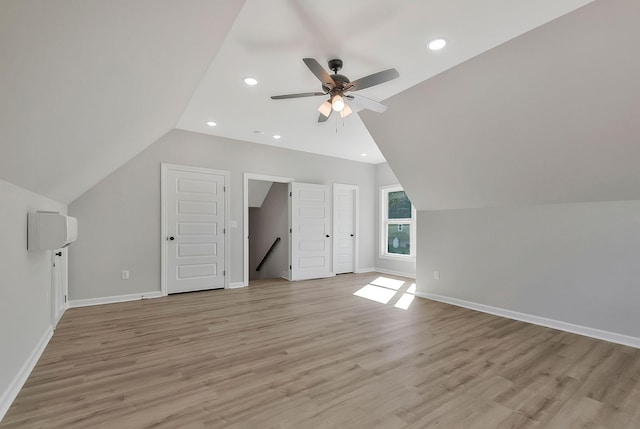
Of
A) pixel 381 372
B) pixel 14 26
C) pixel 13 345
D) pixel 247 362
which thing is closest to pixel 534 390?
pixel 381 372

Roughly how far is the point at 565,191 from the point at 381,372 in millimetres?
2863

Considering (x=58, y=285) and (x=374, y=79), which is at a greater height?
(x=374, y=79)

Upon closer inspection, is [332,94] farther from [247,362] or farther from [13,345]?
[13,345]

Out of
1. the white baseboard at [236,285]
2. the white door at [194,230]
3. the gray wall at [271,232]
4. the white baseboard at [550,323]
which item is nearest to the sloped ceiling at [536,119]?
the white baseboard at [550,323]

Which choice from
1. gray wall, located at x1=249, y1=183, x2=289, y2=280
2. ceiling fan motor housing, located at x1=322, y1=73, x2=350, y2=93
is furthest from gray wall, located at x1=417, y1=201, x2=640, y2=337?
gray wall, located at x1=249, y1=183, x2=289, y2=280

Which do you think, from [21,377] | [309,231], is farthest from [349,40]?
[309,231]

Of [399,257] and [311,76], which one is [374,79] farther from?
[399,257]

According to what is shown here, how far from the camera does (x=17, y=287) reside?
212 centimetres

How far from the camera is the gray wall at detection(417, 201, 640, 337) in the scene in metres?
3.07

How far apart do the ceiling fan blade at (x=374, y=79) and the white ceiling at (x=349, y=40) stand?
30 cm

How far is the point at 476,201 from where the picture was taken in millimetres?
4207

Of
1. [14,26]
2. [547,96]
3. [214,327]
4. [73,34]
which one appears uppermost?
[547,96]

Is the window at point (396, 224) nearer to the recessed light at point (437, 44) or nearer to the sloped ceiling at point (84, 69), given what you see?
the recessed light at point (437, 44)

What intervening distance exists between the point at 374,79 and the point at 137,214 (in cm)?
405
